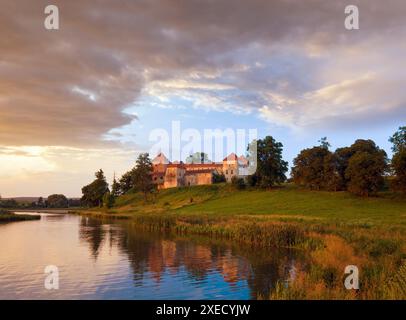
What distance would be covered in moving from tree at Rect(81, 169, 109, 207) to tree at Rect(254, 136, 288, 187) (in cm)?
7085

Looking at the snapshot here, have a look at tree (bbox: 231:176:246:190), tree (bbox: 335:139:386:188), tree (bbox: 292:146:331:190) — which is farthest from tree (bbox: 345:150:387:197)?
tree (bbox: 231:176:246:190)

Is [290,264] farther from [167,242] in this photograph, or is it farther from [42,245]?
[42,245]

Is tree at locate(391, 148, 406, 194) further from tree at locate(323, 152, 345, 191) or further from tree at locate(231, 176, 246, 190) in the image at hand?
tree at locate(231, 176, 246, 190)

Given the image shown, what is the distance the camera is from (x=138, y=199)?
477 feet

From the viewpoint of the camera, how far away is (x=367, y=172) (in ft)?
259

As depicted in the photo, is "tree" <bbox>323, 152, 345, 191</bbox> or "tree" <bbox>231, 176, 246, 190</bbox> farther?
"tree" <bbox>231, 176, 246, 190</bbox>

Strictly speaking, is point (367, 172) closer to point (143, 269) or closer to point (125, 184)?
point (143, 269)

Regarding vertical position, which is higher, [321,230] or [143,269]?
[321,230]

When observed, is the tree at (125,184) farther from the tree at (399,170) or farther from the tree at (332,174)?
the tree at (399,170)

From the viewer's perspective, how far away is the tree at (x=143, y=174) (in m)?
132

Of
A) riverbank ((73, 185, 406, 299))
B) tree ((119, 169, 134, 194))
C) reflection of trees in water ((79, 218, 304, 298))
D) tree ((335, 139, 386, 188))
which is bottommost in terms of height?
reflection of trees in water ((79, 218, 304, 298))

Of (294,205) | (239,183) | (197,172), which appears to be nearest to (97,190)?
(197,172)

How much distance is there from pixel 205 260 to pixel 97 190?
12366 cm

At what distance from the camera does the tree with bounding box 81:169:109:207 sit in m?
152
